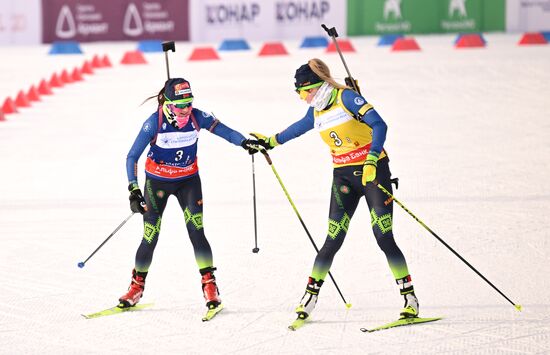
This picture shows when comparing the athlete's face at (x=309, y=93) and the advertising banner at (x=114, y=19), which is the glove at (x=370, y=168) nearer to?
the athlete's face at (x=309, y=93)

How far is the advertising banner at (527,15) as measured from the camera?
32.2m

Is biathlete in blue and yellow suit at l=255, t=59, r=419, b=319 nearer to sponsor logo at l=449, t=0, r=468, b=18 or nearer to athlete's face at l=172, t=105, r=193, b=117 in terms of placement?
athlete's face at l=172, t=105, r=193, b=117

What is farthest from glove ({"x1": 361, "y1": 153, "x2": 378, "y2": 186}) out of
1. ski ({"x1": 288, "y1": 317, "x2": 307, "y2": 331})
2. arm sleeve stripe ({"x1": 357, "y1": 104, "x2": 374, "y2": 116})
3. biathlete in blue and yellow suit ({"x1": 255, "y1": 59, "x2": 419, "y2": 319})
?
ski ({"x1": 288, "y1": 317, "x2": 307, "y2": 331})

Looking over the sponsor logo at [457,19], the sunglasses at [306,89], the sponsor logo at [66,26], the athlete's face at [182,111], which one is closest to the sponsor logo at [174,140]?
the athlete's face at [182,111]

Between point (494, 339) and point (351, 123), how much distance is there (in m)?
1.46

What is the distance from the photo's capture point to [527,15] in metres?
32.5

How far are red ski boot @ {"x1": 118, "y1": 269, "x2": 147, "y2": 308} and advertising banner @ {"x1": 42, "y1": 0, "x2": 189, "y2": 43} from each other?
25490mm

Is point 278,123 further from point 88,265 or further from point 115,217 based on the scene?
point 88,265

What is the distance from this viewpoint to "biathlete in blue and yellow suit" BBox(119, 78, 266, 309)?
7043 millimetres

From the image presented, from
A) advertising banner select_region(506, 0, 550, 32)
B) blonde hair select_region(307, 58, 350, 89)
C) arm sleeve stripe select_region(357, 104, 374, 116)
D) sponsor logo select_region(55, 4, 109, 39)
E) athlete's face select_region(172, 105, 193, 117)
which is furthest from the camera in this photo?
sponsor logo select_region(55, 4, 109, 39)

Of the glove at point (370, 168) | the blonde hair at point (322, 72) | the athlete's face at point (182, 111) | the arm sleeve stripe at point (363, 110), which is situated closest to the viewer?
the glove at point (370, 168)

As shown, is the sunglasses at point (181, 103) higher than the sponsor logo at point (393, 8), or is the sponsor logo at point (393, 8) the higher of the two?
the sunglasses at point (181, 103)

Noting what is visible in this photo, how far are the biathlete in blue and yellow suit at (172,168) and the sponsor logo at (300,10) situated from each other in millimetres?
25374

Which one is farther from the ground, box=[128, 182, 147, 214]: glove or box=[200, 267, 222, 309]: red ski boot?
box=[128, 182, 147, 214]: glove
